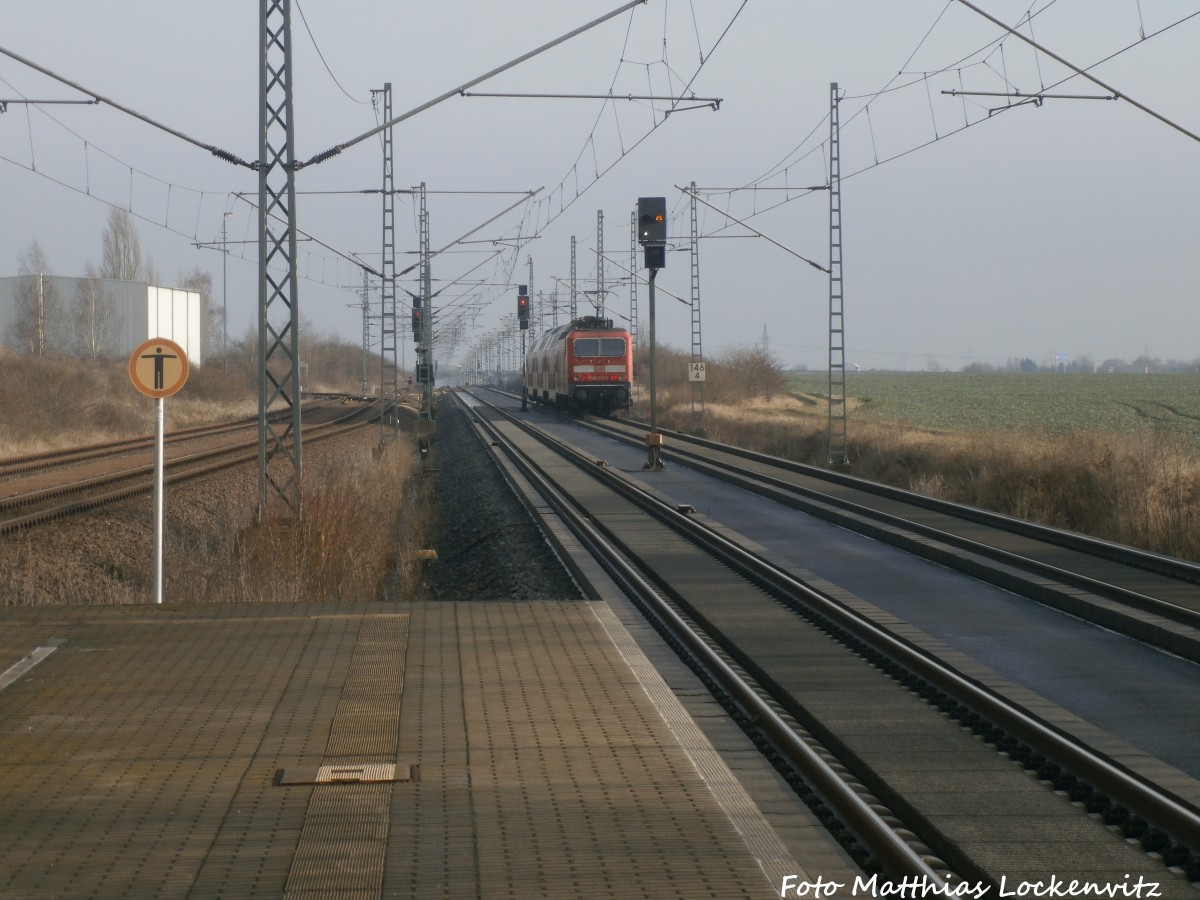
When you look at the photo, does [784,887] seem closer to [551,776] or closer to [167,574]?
[551,776]

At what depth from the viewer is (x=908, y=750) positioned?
297 inches

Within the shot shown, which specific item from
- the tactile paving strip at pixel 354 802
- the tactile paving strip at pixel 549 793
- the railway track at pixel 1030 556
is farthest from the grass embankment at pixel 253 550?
the railway track at pixel 1030 556

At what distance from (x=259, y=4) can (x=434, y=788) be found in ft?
50.6

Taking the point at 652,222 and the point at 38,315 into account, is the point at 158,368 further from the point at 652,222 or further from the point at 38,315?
the point at 38,315

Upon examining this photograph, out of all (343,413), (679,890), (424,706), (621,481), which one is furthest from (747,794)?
(343,413)

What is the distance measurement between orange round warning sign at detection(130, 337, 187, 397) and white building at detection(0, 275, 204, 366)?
8195 centimetres

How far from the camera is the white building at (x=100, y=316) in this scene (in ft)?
302

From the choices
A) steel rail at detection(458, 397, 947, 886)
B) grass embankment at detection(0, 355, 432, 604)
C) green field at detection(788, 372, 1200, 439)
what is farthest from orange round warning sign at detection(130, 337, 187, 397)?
green field at detection(788, 372, 1200, 439)

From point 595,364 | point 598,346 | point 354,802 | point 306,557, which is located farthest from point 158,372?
point 595,364

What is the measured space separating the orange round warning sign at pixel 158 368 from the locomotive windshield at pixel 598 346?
39.7 m

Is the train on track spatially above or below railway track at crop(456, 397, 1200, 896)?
above

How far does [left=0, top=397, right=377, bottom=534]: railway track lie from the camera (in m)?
21.6

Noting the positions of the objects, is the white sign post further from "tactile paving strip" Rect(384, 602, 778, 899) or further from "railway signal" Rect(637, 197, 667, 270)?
"railway signal" Rect(637, 197, 667, 270)

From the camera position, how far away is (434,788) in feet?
20.4
